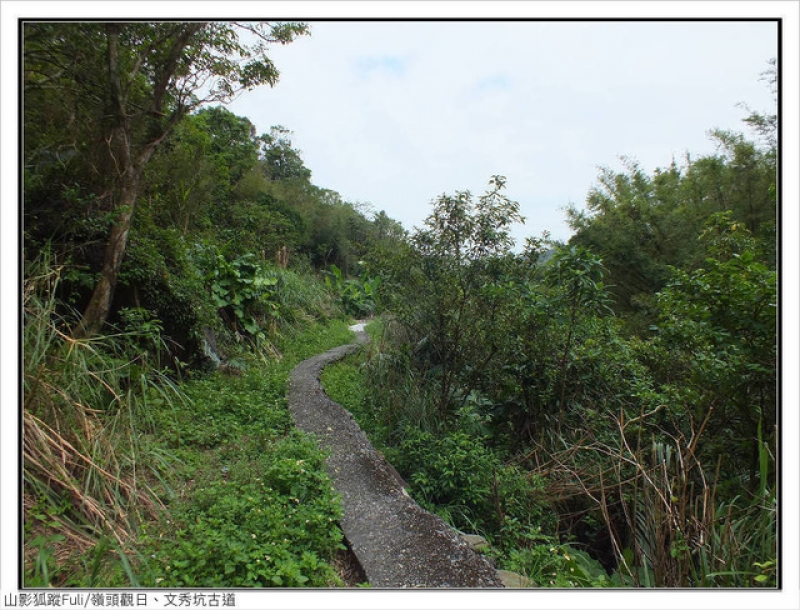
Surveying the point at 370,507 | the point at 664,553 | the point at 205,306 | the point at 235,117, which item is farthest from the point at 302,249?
the point at 664,553

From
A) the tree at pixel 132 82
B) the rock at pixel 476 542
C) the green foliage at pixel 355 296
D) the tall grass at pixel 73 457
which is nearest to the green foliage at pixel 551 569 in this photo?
the rock at pixel 476 542

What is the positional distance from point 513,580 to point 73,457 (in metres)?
2.28

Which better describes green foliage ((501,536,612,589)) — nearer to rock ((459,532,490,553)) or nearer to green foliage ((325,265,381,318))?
rock ((459,532,490,553))

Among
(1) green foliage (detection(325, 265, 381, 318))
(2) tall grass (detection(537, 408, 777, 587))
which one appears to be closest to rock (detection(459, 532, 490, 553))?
(2) tall grass (detection(537, 408, 777, 587))

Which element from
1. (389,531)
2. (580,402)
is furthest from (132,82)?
(580,402)

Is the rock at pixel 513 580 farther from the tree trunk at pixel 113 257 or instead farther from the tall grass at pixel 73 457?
the tree trunk at pixel 113 257

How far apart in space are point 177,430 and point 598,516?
3182mm

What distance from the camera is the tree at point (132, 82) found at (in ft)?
9.47

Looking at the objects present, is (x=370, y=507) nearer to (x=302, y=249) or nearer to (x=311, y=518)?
(x=311, y=518)

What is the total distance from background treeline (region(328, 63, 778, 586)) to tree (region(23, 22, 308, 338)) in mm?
2111

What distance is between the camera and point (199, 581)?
1806mm

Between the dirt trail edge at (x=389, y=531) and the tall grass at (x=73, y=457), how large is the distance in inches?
42.9

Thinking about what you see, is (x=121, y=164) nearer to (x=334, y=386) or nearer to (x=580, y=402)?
(x=334, y=386)

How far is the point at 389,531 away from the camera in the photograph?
2426mm
